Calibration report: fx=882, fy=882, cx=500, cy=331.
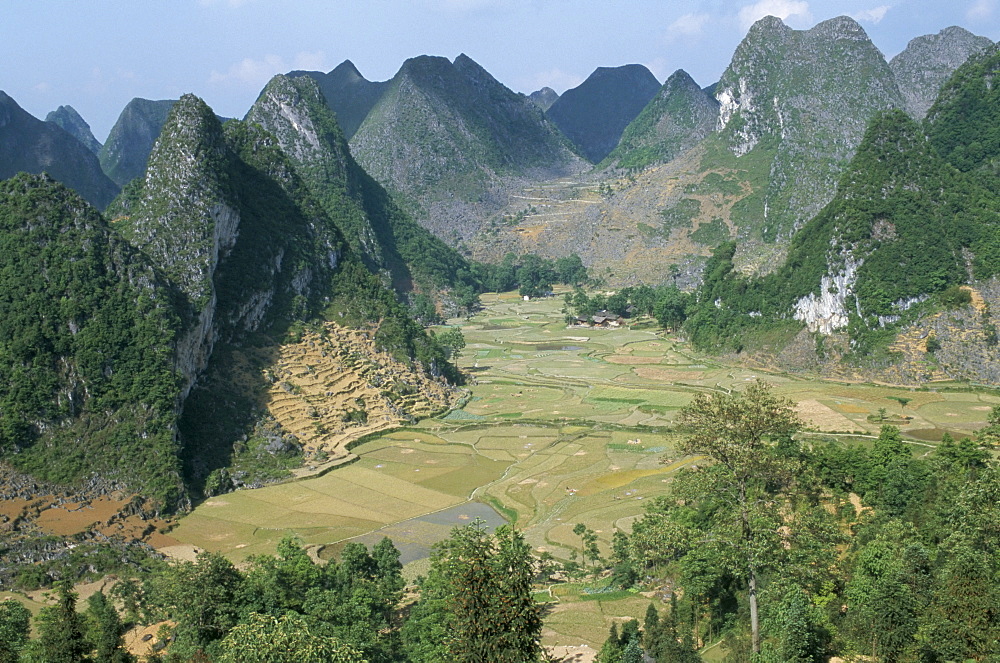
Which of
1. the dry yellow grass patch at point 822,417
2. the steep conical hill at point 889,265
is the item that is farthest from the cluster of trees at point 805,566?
the steep conical hill at point 889,265

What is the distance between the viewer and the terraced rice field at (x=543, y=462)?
4634cm

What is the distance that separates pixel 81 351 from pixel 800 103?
13330 centimetres

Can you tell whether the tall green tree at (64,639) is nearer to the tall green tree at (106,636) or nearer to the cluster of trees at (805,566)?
the tall green tree at (106,636)

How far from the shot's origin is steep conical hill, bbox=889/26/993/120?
174 m

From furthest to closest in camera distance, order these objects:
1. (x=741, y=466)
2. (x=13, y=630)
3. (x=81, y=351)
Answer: (x=81, y=351) → (x=13, y=630) → (x=741, y=466)

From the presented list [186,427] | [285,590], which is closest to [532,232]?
[186,427]

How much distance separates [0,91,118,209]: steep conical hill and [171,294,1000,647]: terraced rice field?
10222 centimetres

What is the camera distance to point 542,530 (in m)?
45.8

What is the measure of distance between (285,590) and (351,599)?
10.1 feet

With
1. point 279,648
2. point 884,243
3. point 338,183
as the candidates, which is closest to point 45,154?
point 338,183

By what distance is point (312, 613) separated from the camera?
32375 millimetres

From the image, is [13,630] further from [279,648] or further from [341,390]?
[341,390]

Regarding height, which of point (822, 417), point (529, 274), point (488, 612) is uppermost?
point (529, 274)

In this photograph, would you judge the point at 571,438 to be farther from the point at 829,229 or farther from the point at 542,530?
the point at 829,229
